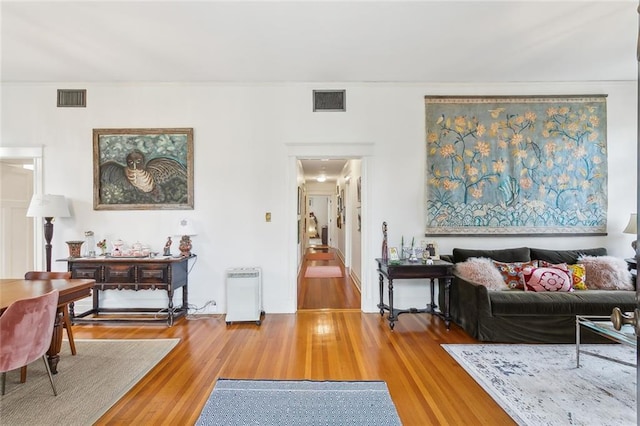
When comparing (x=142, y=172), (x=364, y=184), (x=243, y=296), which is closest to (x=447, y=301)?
(x=364, y=184)

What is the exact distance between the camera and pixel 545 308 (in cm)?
294

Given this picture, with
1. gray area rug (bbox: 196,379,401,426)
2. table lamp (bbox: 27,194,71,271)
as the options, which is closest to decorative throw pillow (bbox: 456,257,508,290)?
gray area rug (bbox: 196,379,401,426)

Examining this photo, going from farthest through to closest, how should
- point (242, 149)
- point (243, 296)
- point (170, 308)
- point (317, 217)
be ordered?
point (317, 217) → point (242, 149) → point (243, 296) → point (170, 308)

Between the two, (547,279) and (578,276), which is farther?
(578,276)

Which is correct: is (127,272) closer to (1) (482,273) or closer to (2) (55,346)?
(2) (55,346)

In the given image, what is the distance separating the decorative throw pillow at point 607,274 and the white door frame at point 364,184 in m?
2.55

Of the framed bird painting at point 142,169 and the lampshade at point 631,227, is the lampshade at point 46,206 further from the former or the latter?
the lampshade at point 631,227

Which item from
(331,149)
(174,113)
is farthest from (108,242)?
(331,149)

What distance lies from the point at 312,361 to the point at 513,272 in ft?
8.44

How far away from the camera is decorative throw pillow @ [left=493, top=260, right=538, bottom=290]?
3.39 metres

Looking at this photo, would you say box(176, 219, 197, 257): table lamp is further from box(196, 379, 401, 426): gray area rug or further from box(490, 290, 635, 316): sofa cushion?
box(490, 290, 635, 316): sofa cushion

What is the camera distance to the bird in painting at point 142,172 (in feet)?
12.9

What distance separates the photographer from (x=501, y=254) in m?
3.73

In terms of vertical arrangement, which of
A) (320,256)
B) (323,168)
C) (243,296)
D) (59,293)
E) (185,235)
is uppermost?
(323,168)
